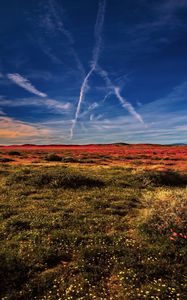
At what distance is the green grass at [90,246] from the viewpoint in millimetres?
9305

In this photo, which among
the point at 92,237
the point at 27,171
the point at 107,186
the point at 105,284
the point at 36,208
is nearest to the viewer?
the point at 105,284

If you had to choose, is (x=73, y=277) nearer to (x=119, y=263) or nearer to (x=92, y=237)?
(x=119, y=263)

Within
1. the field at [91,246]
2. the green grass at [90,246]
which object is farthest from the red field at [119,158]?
the field at [91,246]

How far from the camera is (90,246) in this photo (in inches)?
466

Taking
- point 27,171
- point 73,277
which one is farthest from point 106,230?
point 27,171

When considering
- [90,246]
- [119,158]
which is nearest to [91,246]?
[90,246]

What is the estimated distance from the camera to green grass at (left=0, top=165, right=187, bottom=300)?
930 centimetres

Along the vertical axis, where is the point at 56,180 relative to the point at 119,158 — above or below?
below

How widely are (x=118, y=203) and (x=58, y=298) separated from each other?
A: 33.0ft

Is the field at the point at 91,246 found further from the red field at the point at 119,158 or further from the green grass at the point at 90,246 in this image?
the red field at the point at 119,158

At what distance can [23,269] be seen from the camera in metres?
10.3

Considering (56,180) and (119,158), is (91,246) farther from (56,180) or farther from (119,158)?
(119,158)

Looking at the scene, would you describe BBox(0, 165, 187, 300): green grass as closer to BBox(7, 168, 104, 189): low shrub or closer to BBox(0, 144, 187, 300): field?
BBox(0, 144, 187, 300): field

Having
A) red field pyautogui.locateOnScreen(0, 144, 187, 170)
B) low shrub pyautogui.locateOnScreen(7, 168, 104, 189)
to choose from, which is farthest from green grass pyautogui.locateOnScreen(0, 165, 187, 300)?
red field pyautogui.locateOnScreen(0, 144, 187, 170)
